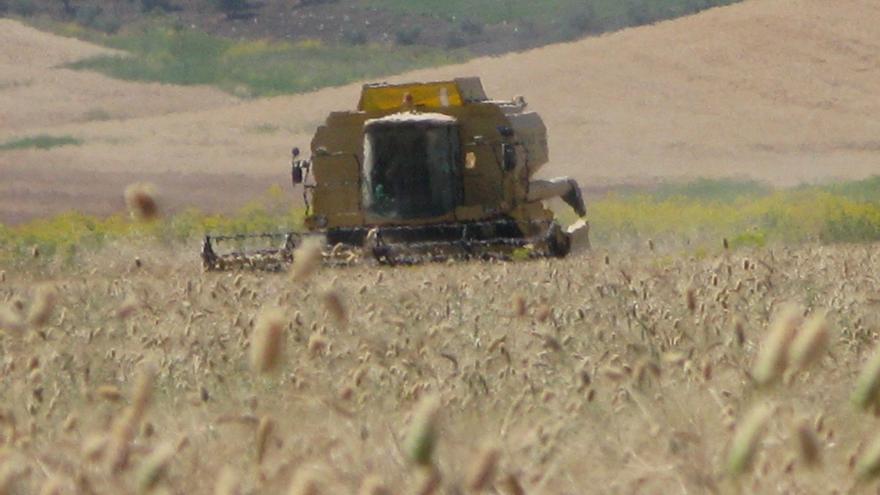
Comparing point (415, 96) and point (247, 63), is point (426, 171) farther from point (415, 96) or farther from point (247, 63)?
point (247, 63)

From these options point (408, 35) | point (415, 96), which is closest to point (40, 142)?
point (408, 35)

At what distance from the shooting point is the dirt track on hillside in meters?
50.8

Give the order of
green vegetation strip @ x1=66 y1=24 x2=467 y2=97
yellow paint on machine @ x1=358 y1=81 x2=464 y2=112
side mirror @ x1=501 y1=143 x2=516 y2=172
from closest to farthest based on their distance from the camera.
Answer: side mirror @ x1=501 y1=143 x2=516 y2=172 < yellow paint on machine @ x1=358 y1=81 x2=464 y2=112 < green vegetation strip @ x1=66 y1=24 x2=467 y2=97

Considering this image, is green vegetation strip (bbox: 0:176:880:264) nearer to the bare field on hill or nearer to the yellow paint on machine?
the yellow paint on machine

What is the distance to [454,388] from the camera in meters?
5.98

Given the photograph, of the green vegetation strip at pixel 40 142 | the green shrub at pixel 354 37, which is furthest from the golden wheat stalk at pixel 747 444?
the green shrub at pixel 354 37

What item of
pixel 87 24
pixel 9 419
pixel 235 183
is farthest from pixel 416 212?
pixel 87 24

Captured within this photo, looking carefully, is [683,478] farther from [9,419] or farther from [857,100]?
[857,100]

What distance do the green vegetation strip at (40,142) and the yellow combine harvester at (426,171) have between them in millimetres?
37188

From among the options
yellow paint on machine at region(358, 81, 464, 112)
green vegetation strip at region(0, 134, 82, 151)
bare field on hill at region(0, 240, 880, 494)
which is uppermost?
bare field on hill at region(0, 240, 880, 494)

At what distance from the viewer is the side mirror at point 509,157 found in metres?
20.4

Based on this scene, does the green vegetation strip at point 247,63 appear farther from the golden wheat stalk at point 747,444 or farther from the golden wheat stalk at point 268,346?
the golden wheat stalk at point 747,444

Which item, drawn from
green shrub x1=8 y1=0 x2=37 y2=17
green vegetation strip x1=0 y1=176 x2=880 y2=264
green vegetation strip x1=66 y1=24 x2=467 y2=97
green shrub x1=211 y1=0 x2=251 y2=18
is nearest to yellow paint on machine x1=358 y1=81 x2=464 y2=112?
green vegetation strip x1=0 y1=176 x2=880 y2=264

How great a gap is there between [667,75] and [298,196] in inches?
1008
